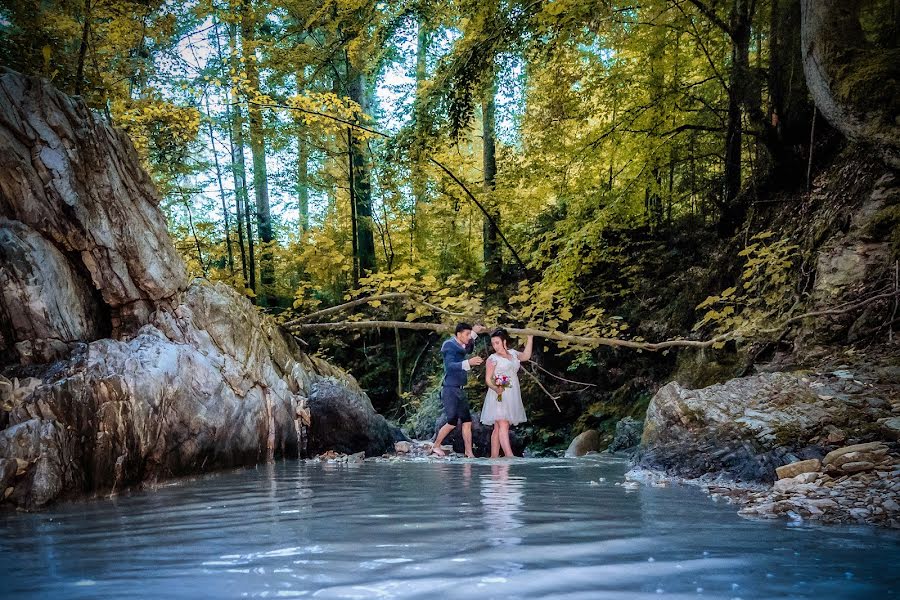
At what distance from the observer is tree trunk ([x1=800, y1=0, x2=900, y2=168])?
20.9 ft

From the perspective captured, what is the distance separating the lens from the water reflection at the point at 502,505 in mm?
3072

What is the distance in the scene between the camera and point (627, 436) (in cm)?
979

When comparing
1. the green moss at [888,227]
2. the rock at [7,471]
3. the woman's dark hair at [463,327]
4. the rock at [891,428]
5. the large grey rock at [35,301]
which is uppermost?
the green moss at [888,227]

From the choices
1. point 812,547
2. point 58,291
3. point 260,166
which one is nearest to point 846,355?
point 812,547

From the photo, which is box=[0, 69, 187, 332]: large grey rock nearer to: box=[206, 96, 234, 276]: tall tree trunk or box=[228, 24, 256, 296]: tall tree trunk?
box=[228, 24, 256, 296]: tall tree trunk

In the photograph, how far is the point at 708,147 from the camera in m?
12.2

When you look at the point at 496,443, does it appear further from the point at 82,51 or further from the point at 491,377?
the point at 82,51

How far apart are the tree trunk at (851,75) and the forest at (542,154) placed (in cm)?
2

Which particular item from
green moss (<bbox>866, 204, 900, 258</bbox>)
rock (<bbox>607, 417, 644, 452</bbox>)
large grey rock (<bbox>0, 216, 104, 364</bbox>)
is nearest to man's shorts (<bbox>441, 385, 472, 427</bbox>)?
rock (<bbox>607, 417, 644, 452</bbox>)

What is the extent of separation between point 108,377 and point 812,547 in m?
5.49

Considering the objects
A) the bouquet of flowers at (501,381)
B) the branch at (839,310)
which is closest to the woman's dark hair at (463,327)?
the bouquet of flowers at (501,381)

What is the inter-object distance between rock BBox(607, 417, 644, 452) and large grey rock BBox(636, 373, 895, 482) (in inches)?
121

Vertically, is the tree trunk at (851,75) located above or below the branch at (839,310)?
above

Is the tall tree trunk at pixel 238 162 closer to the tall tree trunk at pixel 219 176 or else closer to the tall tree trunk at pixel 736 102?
the tall tree trunk at pixel 219 176
